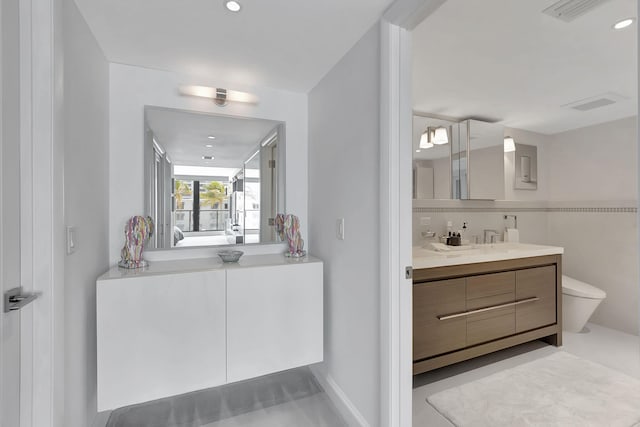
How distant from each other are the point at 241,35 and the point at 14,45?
3.03 ft

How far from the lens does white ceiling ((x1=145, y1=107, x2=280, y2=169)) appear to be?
6.37 ft

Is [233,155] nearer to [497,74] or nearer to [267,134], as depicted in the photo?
[267,134]

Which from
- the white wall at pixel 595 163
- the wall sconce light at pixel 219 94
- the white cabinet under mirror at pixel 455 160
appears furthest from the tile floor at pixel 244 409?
the white wall at pixel 595 163

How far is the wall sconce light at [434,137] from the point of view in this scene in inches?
109

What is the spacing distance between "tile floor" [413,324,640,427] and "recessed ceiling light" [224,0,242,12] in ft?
7.84

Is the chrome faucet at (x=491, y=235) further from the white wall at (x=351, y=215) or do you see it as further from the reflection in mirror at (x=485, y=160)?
the white wall at (x=351, y=215)

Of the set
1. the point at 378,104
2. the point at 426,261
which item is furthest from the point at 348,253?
the point at 378,104

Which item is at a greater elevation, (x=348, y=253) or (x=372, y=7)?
(x=372, y=7)

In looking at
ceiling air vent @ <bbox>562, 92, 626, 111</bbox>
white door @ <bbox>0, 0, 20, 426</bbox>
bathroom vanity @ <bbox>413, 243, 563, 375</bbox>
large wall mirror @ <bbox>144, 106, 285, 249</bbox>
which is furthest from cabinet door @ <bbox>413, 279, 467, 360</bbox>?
ceiling air vent @ <bbox>562, 92, 626, 111</bbox>

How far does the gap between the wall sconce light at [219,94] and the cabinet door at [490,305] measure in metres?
2.09

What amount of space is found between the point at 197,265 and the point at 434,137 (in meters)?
2.38

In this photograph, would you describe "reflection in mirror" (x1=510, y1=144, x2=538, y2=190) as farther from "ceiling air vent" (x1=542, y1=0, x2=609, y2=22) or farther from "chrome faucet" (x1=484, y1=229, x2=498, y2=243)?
"ceiling air vent" (x1=542, y1=0, x2=609, y2=22)

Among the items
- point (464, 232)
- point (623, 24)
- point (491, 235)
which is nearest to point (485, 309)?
point (464, 232)

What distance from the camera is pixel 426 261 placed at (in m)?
1.91
